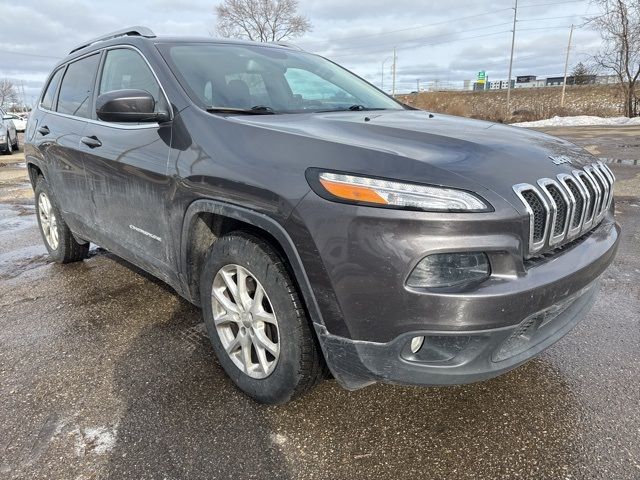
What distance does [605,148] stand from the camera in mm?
12461

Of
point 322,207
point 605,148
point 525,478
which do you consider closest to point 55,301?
point 322,207

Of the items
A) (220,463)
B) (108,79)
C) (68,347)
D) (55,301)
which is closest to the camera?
(220,463)

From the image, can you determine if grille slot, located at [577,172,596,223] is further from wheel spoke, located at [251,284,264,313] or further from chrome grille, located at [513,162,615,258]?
wheel spoke, located at [251,284,264,313]

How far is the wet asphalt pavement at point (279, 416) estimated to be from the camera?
1905 mm

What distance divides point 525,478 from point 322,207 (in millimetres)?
1310

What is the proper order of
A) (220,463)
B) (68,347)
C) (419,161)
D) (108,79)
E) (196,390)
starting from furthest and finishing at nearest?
1. (108,79)
2. (68,347)
3. (196,390)
4. (220,463)
5. (419,161)

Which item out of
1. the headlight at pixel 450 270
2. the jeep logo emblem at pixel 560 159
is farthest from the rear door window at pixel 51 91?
the jeep logo emblem at pixel 560 159

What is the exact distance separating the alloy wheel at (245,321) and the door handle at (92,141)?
1445 mm

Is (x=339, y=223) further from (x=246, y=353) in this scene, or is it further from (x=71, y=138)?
(x=71, y=138)

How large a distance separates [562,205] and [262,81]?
184 centimetres

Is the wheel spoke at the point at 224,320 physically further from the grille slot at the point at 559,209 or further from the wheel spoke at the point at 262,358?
the grille slot at the point at 559,209

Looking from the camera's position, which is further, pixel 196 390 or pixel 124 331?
pixel 124 331

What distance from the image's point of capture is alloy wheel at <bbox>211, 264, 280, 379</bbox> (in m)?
2.15

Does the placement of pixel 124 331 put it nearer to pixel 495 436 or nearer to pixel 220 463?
pixel 220 463
